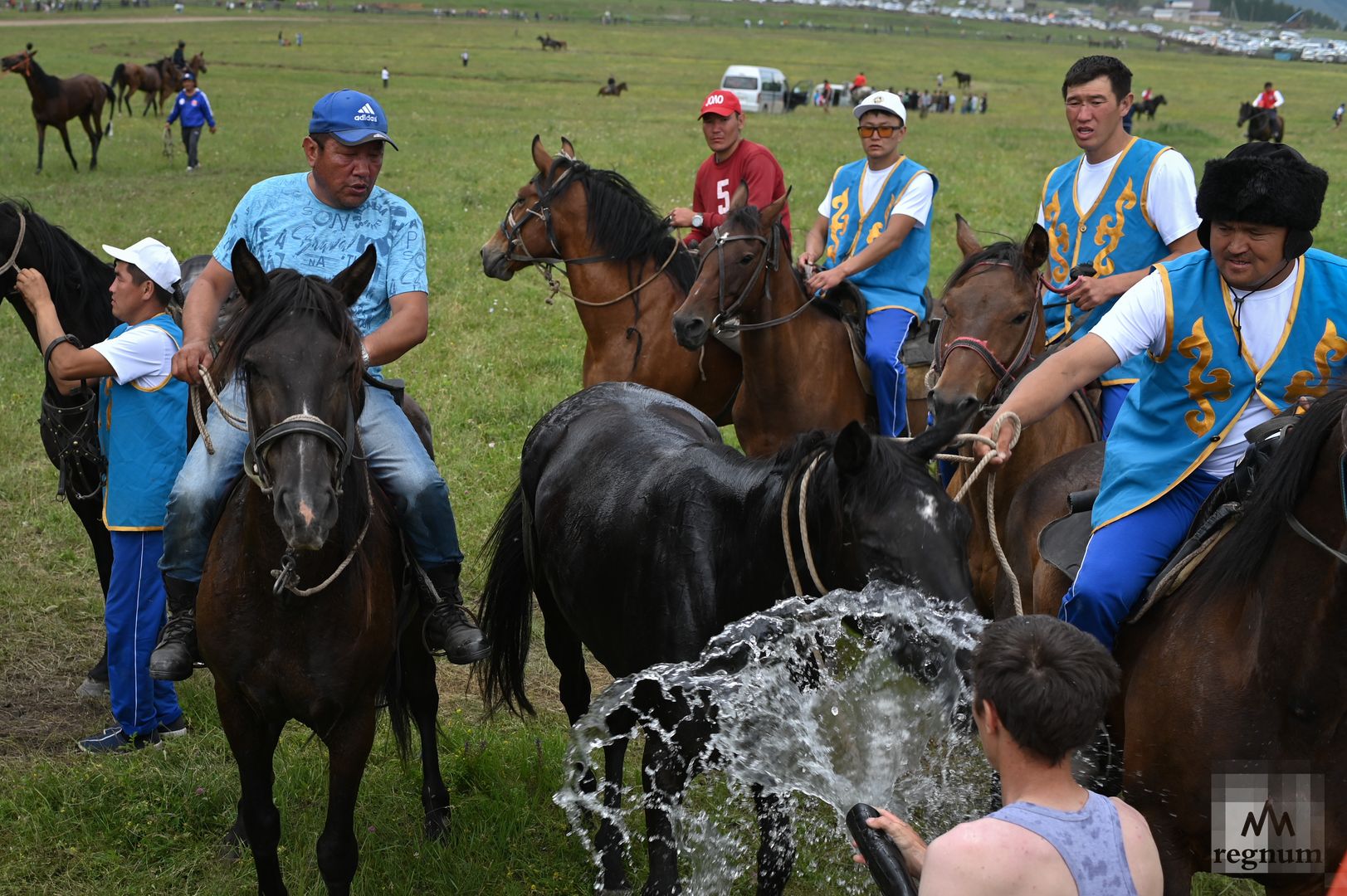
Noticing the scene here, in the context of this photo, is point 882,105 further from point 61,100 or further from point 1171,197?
point 61,100

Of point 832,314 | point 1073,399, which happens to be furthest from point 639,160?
point 1073,399

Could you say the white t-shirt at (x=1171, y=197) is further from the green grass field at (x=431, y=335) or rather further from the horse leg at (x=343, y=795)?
the horse leg at (x=343, y=795)

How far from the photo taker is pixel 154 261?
5309 mm

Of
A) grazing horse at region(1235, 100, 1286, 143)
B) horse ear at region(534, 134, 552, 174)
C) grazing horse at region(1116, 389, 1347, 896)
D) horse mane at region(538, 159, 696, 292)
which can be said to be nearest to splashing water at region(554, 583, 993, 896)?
grazing horse at region(1116, 389, 1347, 896)

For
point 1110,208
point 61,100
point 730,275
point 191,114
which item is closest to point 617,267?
point 730,275

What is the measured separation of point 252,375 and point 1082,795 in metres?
2.71

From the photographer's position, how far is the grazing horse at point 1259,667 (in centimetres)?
308

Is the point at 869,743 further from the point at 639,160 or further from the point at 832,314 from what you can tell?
the point at 639,160

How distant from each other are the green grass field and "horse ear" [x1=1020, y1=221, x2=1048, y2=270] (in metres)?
2.98

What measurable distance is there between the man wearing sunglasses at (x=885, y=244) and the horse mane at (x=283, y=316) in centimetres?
393

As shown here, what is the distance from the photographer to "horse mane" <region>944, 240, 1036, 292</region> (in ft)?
20.0

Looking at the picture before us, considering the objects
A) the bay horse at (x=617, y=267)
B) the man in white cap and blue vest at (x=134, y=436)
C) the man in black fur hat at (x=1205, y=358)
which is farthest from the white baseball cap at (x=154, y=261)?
the man in black fur hat at (x=1205, y=358)

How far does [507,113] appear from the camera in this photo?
3806 cm

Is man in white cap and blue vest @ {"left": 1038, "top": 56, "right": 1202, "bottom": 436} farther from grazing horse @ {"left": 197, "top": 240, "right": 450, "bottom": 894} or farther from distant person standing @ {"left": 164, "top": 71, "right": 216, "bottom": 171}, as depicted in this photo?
distant person standing @ {"left": 164, "top": 71, "right": 216, "bottom": 171}
